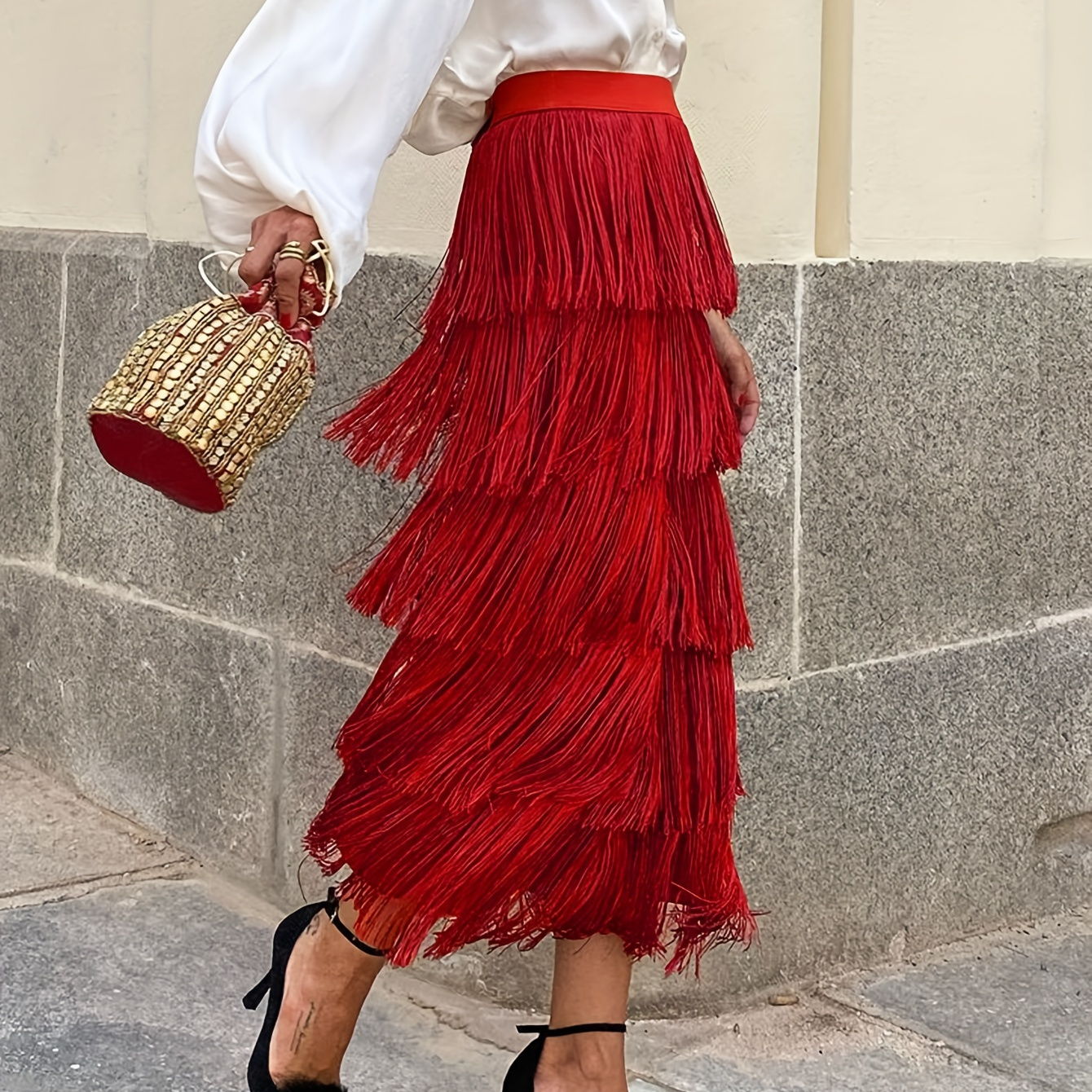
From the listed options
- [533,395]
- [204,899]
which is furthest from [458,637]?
[204,899]

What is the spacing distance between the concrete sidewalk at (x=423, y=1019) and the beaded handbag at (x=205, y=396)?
3.91 feet

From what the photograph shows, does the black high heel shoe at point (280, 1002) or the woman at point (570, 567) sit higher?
the woman at point (570, 567)

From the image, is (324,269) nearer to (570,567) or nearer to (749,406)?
(570,567)

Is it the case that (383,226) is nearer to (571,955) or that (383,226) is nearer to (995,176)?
(995,176)

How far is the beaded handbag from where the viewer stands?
1.64 metres

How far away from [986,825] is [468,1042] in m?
1.02

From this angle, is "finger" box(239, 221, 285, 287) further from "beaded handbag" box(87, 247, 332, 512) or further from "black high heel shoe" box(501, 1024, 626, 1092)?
"black high heel shoe" box(501, 1024, 626, 1092)

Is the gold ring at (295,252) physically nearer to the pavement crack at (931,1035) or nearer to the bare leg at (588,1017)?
the bare leg at (588,1017)

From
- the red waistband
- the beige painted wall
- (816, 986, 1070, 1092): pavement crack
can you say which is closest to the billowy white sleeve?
the red waistband

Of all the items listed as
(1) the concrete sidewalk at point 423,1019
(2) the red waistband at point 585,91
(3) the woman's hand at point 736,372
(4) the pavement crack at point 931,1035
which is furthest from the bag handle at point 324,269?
(4) the pavement crack at point 931,1035

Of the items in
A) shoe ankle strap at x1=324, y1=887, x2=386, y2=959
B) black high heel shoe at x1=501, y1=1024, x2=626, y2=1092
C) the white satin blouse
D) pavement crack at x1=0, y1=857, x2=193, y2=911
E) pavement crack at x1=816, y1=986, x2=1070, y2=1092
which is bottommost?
pavement crack at x1=816, y1=986, x2=1070, y2=1092

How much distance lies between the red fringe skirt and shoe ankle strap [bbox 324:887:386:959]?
2.4 inches

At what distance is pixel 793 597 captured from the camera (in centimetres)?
272

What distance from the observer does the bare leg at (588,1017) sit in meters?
2.01
